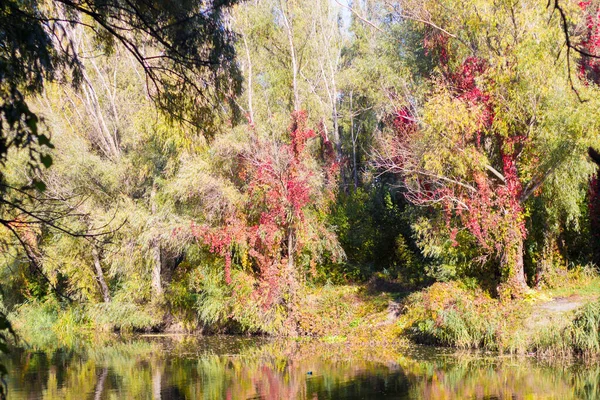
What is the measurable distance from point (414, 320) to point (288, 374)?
4207mm

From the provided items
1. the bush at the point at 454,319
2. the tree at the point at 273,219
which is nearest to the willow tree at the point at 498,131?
the bush at the point at 454,319

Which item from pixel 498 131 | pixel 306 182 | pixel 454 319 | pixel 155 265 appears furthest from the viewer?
pixel 155 265

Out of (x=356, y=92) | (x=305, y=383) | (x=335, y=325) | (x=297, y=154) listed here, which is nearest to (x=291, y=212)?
(x=297, y=154)

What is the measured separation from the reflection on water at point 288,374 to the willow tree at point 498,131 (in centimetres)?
371

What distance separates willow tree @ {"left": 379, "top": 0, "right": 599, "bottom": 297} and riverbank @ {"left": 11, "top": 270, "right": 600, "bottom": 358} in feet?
4.38

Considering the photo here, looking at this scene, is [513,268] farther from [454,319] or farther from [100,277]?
[100,277]

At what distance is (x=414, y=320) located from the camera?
17438 millimetres

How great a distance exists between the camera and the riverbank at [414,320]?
14.7m

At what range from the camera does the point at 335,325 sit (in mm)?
19203

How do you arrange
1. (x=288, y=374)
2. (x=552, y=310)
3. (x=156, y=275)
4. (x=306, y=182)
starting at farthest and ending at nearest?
(x=156, y=275) → (x=306, y=182) → (x=552, y=310) → (x=288, y=374)

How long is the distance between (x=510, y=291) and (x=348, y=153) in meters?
18.7

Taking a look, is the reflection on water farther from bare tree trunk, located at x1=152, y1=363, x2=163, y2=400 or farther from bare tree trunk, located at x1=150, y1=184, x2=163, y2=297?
bare tree trunk, located at x1=150, y1=184, x2=163, y2=297

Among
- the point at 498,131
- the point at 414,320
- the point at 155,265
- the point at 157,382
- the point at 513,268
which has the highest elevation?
the point at 498,131

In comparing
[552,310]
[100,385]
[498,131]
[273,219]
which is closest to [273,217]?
[273,219]
